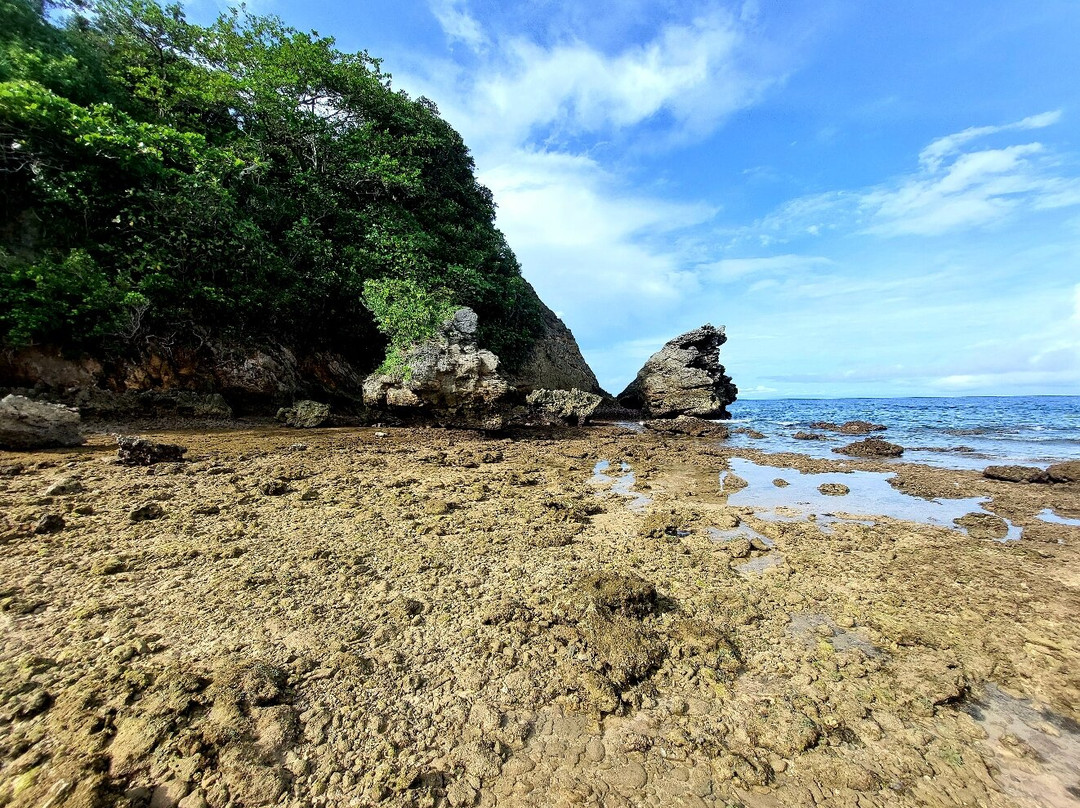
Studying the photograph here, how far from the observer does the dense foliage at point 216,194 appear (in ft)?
31.7

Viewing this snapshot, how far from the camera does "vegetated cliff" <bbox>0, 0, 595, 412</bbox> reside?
9664mm

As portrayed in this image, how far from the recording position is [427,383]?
42.6ft

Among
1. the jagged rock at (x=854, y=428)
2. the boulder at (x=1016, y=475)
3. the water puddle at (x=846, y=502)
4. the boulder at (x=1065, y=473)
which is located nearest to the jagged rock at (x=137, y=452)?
the water puddle at (x=846, y=502)

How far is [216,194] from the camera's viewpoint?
1116 cm

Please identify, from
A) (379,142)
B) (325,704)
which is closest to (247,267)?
(379,142)

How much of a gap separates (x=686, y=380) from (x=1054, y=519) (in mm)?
18700

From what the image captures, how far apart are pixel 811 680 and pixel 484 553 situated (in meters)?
2.64

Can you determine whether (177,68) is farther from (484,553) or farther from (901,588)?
(901,588)

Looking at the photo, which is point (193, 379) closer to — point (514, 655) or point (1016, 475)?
point (514, 655)

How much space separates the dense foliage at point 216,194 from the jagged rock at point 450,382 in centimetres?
72

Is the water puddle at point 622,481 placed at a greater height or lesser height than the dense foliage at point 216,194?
lesser

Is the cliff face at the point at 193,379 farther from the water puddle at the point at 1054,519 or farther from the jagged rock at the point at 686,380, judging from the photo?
the jagged rock at the point at 686,380

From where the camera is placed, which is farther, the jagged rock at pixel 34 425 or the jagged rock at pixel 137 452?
the jagged rock at pixel 34 425

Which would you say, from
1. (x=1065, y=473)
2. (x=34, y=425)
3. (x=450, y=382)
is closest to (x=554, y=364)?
(x=450, y=382)
